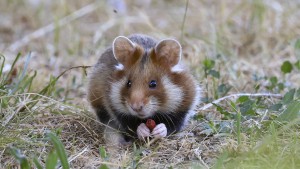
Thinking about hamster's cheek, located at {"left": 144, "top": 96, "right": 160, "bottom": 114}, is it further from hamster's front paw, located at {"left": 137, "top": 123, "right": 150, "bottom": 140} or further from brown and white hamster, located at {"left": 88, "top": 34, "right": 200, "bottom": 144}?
hamster's front paw, located at {"left": 137, "top": 123, "right": 150, "bottom": 140}

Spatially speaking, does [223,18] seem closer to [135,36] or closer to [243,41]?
[243,41]

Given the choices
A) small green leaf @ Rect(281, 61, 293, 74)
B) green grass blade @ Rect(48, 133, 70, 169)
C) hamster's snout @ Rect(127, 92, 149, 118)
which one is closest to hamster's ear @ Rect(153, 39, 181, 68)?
hamster's snout @ Rect(127, 92, 149, 118)

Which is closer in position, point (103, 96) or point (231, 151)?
point (231, 151)

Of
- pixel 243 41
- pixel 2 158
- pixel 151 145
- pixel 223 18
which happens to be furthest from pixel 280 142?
pixel 223 18

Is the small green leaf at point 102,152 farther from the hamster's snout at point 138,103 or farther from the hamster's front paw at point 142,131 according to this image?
the hamster's front paw at point 142,131

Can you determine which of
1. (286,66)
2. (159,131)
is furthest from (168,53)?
(286,66)
